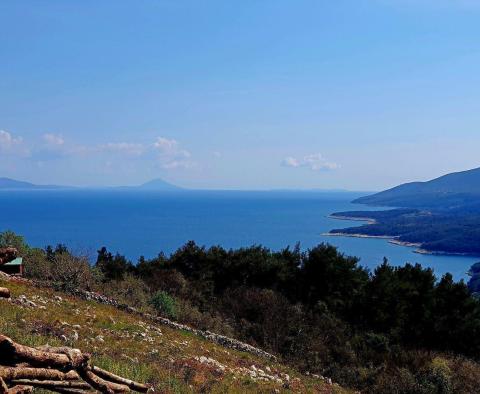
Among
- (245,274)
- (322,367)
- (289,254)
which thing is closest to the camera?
(322,367)

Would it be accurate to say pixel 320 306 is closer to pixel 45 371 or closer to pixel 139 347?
pixel 139 347

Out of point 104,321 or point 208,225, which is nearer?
point 104,321

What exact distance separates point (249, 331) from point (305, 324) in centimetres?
328

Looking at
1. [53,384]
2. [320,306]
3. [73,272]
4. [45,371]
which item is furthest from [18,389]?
[320,306]

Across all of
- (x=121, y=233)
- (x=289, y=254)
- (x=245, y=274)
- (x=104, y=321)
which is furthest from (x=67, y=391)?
(x=121, y=233)

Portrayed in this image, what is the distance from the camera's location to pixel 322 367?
22.4 metres

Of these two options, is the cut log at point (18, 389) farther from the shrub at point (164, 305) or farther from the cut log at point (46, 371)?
the shrub at point (164, 305)

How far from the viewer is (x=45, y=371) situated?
5.88m

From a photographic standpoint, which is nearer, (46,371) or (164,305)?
(46,371)

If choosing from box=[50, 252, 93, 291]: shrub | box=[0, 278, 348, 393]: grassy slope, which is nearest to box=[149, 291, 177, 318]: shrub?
box=[50, 252, 93, 291]: shrub

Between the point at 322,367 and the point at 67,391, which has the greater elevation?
the point at 67,391

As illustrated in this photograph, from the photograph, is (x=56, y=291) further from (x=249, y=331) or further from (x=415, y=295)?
(x=415, y=295)

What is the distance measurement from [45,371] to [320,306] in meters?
29.4

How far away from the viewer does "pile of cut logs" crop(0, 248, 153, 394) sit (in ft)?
18.3
